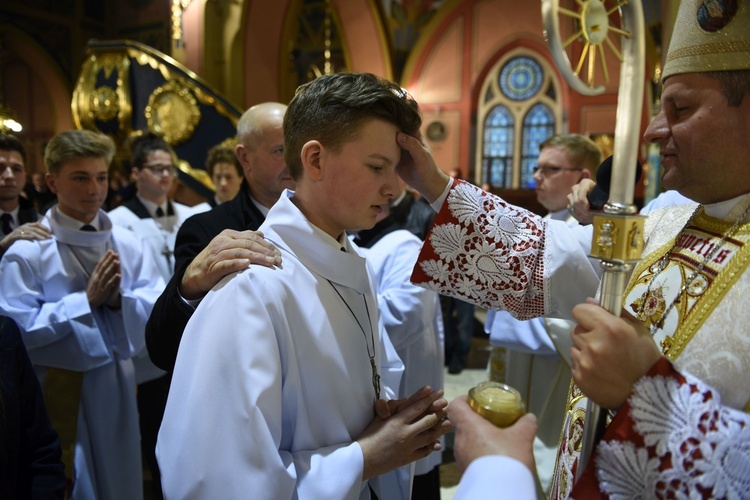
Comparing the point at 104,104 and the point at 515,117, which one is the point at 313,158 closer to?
the point at 104,104

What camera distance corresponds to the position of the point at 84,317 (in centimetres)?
253

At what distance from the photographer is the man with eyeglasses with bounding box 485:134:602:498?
2926 mm

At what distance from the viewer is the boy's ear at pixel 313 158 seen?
4.15 ft

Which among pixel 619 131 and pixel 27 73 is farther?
pixel 27 73

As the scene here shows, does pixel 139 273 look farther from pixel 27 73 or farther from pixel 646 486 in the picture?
pixel 27 73

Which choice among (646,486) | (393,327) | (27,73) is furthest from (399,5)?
(646,486)

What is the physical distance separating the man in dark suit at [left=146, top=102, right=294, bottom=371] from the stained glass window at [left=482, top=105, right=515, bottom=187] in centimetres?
1152

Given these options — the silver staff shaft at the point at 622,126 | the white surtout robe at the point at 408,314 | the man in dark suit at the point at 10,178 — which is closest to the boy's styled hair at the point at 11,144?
the man in dark suit at the point at 10,178

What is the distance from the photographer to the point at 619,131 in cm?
83

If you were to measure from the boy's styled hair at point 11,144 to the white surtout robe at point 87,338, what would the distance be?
64 centimetres

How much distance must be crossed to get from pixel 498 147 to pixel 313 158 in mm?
12557

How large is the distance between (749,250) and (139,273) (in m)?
2.85

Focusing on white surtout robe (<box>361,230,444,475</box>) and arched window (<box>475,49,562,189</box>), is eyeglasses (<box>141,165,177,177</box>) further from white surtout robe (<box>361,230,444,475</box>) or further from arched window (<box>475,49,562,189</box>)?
arched window (<box>475,49,562,189</box>)

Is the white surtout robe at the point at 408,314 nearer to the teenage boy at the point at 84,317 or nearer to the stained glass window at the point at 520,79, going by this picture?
the teenage boy at the point at 84,317
